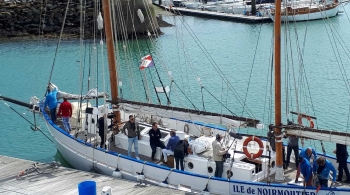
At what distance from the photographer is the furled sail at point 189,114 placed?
17891mm

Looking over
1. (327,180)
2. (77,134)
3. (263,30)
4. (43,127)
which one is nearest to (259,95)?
(43,127)

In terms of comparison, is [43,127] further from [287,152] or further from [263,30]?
[263,30]

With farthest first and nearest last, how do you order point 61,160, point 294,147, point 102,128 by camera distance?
1. point 61,160
2. point 102,128
3. point 294,147

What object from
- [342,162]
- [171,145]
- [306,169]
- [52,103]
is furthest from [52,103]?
[342,162]

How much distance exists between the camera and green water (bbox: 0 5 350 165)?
29.3 m

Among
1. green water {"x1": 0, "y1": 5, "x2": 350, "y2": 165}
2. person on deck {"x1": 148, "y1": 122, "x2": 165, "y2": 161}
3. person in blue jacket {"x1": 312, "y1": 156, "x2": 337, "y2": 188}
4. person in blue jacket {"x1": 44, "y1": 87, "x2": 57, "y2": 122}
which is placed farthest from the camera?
green water {"x1": 0, "y1": 5, "x2": 350, "y2": 165}

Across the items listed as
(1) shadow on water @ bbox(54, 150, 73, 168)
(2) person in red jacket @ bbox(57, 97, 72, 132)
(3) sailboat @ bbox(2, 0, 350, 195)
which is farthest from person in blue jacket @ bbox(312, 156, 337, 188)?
(1) shadow on water @ bbox(54, 150, 73, 168)

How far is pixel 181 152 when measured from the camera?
60.2ft

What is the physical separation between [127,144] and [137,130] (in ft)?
3.02

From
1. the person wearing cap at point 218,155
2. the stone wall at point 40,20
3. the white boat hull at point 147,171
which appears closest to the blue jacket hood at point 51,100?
the white boat hull at point 147,171

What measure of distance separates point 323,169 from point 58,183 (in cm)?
926

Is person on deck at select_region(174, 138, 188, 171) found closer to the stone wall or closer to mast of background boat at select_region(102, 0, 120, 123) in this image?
mast of background boat at select_region(102, 0, 120, 123)

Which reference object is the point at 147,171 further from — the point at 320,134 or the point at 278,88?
the point at 320,134

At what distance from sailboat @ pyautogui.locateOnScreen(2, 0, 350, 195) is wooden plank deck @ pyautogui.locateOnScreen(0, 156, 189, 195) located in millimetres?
566
